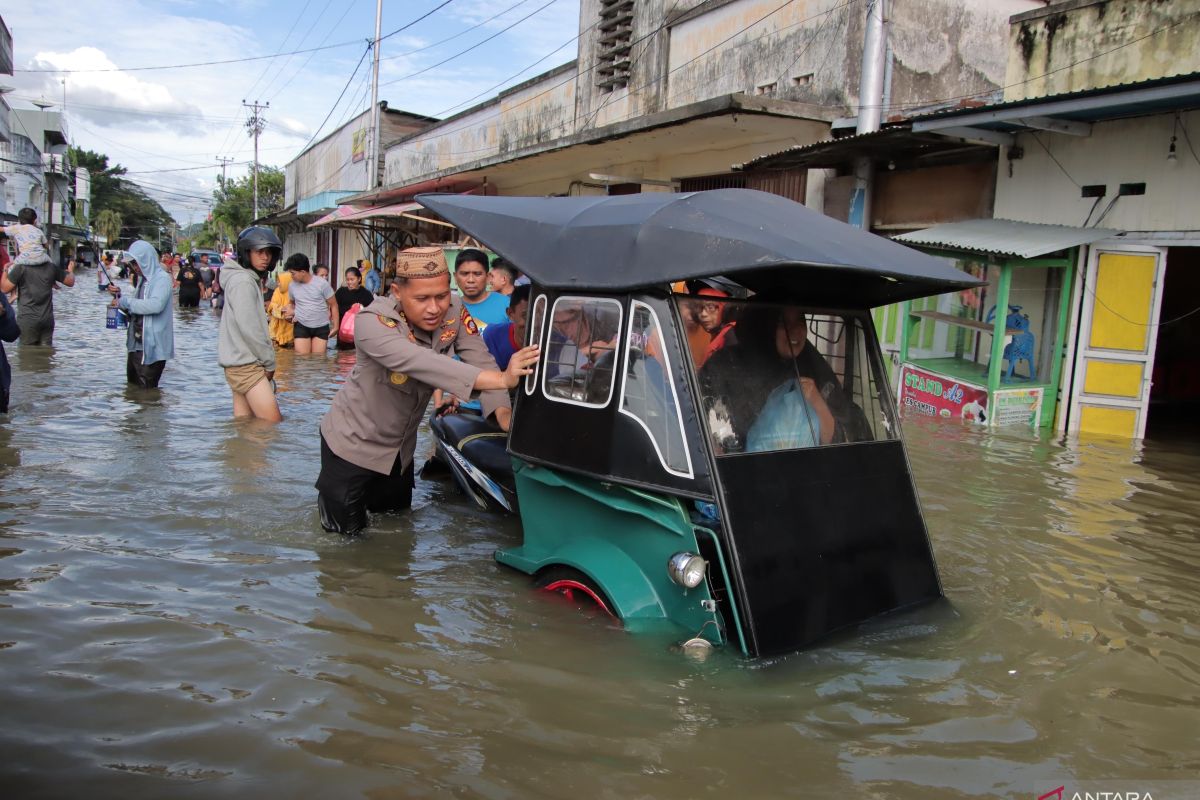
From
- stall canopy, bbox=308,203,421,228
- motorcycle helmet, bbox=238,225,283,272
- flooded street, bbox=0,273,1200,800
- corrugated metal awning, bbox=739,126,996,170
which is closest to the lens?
flooded street, bbox=0,273,1200,800

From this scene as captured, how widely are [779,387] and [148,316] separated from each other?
25.9 ft

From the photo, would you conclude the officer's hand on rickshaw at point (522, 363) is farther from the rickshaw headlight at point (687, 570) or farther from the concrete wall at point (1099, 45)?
the concrete wall at point (1099, 45)

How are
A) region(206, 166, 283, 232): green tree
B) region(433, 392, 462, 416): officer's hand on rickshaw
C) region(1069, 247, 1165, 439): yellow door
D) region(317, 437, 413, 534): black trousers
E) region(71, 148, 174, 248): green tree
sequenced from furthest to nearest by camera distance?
1. region(71, 148, 174, 248): green tree
2. region(206, 166, 283, 232): green tree
3. region(1069, 247, 1165, 439): yellow door
4. region(433, 392, 462, 416): officer's hand on rickshaw
5. region(317, 437, 413, 534): black trousers

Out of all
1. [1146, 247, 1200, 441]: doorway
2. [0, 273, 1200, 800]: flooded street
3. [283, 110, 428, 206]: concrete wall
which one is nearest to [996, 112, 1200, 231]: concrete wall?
[1146, 247, 1200, 441]: doorway

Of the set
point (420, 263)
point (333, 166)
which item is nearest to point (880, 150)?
point (420, 263)

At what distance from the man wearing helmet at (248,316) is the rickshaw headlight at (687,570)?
5.19 metres

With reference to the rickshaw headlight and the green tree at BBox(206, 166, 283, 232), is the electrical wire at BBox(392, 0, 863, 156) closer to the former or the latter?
the rickshaw headlight

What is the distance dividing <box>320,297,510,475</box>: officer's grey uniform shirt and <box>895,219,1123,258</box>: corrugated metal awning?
650cm

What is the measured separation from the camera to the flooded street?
295 centimetres

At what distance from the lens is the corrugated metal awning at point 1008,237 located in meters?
9.42

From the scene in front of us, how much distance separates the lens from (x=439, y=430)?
6023 millimetres

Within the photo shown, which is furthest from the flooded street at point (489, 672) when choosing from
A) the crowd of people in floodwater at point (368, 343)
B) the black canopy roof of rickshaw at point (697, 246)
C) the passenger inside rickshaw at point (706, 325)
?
the black canopy roof of rickshaw at point (697, 246)

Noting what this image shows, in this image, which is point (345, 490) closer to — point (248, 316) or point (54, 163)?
point (248, 316)

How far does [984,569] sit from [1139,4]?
8770 millimetres
